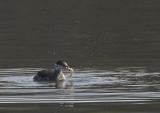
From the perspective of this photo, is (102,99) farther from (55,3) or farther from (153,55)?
(55,3)

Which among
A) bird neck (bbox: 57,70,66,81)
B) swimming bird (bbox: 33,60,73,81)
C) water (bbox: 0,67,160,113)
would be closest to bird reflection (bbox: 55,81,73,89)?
water (bbox: 0,67,160,113)

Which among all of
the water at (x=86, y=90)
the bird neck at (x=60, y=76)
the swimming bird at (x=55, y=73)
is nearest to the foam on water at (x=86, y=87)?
the water at (x=86, y=90)

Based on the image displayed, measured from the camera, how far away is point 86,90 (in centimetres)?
2239

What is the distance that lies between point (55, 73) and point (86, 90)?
10.1ft

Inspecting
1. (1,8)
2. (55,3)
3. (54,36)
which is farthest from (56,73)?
(55,3)

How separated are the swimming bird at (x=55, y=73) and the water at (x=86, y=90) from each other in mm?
161

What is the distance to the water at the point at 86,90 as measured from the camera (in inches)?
804

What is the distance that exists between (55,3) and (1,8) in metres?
4.01

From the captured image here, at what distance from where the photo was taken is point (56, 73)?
25.3 metres

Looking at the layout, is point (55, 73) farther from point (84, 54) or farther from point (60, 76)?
point (84, 54)

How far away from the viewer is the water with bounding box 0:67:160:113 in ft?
67.0

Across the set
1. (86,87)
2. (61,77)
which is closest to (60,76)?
(61,77)

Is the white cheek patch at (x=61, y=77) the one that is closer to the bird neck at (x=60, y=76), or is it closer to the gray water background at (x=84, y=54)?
the bird neck at (x=60, y=76)

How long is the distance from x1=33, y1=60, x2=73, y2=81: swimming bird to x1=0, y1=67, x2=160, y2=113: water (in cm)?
16
